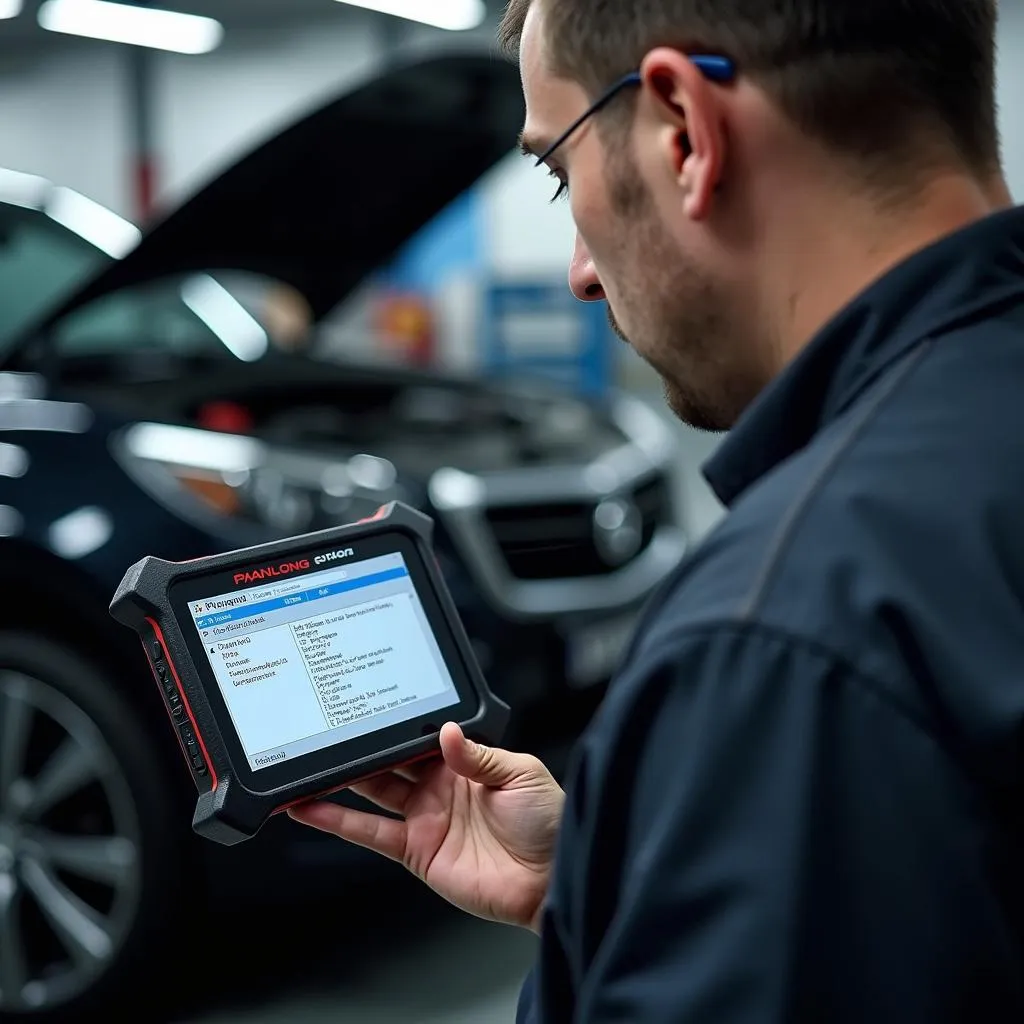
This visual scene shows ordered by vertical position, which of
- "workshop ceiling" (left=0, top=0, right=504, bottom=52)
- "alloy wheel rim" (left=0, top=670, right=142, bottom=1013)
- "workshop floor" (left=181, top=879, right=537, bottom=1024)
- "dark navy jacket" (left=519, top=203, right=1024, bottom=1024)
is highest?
"dark navy jacket" (left=519, top=203, right=1024, bottom=1024)

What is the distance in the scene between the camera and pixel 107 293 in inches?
90.3

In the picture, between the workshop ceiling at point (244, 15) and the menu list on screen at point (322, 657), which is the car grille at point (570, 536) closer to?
the menu list on screen at point (322, 657)

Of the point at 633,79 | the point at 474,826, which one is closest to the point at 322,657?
the point at 474,826

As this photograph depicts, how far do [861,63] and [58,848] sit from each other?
1.62 metres

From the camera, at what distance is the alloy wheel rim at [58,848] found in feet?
→ 6.17

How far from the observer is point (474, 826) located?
1.18 m

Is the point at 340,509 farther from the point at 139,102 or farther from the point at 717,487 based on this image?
the point at 139,102

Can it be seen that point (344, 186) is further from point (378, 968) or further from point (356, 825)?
point (356, 825)

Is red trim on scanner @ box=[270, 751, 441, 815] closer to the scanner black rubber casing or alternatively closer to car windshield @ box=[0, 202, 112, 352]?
the scanner black rubber casing

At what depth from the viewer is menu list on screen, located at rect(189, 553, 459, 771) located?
1044 millimetres

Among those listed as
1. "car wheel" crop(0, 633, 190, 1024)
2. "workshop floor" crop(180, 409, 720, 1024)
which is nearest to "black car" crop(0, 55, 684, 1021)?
"car wheel" crop(0, 633, 190, 1024)

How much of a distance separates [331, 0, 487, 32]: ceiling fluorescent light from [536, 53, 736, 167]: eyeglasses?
9974 millimetres

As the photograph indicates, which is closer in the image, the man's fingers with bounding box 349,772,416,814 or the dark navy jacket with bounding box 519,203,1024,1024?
the dark navy jacket with bounding box 519,203,1024,1024

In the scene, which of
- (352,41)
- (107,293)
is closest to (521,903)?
(107,293)
